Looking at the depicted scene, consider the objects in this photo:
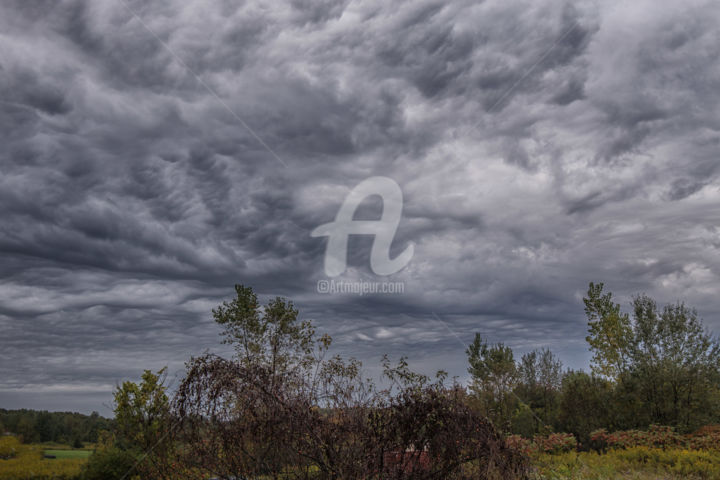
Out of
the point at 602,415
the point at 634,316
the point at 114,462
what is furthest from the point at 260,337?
the point at 634,316

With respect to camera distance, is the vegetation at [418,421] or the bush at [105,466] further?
the bush at [105,466]

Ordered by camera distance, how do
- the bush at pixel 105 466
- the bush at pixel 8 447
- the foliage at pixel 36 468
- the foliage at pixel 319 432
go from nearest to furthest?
the foliage at pixel 319 432 → the bush at pixel 105 466 → the foliage at pixel 36 468 → the bush at pixel 8 447

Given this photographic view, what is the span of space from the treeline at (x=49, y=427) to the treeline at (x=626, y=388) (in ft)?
76.9

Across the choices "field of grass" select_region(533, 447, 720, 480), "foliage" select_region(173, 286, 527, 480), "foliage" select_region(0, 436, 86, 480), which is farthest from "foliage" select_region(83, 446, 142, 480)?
"field of grass" select_region(533, 447, 720, 480)

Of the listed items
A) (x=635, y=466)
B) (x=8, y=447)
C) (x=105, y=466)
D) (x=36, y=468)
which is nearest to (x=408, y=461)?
(x=635, y=466)

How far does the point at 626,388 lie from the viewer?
742 inches

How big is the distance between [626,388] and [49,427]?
32910mm

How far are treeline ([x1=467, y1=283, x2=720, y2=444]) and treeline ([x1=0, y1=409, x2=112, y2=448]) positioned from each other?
923 inches

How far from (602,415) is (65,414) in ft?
115

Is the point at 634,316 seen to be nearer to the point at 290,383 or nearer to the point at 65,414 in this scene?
the point at 290,383

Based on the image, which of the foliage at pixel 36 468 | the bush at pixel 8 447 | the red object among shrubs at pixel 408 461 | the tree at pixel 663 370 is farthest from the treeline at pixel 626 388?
the bush at pixel 8 447

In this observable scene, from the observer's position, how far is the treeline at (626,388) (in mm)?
18109

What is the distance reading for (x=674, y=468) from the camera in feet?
38.1

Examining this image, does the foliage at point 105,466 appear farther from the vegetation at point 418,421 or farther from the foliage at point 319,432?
the foliage at point 319,432
